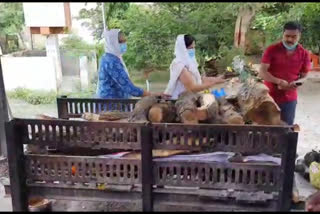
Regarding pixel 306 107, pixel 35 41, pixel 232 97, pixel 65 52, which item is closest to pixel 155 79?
pixel 65 52

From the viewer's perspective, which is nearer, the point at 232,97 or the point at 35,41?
the point at 232,97

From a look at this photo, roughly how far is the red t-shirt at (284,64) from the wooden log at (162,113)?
46.4 inches

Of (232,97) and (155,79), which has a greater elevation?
(232,97)

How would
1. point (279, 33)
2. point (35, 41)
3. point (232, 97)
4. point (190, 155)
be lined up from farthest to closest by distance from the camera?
point (35, 41) < point (279, 33) < point (232, 97) < point (190, 155)

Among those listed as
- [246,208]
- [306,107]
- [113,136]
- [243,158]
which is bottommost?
[306,107]

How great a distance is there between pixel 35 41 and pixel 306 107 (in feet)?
33.8

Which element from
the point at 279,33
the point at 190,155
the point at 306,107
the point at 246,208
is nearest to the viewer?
the point at 246,208

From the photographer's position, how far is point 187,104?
227 centimetres

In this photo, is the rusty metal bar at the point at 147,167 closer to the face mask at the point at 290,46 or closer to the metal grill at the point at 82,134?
the metal grill at the point at 82,134

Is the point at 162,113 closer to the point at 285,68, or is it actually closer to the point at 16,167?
the point at 16,167

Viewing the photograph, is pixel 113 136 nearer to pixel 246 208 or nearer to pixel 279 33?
pixel 246 208

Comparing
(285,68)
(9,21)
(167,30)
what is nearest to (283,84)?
(285,68)

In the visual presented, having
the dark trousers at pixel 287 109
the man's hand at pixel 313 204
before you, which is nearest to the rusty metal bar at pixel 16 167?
the man's hand at pixel 313 204

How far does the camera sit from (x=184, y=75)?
2.91m
